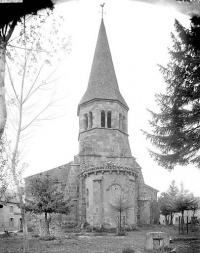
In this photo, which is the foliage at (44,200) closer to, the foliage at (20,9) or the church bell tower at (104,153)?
the church bell tower at (104,153)

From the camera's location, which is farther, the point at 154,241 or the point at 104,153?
the point at 104,153

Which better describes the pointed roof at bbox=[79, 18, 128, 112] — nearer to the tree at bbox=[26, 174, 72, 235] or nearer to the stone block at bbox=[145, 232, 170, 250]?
the tree at bbox=[26, 174, 72, 235]

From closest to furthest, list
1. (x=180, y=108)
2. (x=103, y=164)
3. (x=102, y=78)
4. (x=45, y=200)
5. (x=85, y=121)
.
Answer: (x=180, y=108), (x=45, y=200), (x=103, y=164), (x=85, y=121), (x=102, y=78)

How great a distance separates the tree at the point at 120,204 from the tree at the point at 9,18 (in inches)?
677

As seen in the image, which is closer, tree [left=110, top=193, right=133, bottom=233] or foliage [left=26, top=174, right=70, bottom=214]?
foliage [left=26, top=174, right=70, bottom=214]

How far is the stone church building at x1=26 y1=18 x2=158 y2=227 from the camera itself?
78.1 feet

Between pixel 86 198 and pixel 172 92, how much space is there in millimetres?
17570

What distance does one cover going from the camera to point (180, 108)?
9547 mm

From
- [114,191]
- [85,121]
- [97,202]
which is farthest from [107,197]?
[85,121]

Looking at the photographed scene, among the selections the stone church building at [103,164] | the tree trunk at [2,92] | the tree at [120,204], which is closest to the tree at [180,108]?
the tree trunk at [2,92]

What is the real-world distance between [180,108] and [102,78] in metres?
21.9

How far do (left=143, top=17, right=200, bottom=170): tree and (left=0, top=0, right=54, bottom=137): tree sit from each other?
3.47 metres

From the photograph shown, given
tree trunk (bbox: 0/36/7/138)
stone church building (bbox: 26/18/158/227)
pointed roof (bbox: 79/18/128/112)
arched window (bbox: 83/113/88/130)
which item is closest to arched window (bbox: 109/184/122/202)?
stone church building (bbox: 26/18/158/227)

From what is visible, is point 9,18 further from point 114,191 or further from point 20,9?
point 114,191
